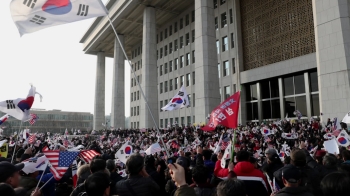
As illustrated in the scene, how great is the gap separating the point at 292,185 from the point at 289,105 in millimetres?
27985

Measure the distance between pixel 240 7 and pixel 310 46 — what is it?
10.8 meters

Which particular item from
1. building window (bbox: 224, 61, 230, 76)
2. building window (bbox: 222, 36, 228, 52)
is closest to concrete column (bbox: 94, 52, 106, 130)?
building window (bbox: 222, 36, 228, 52)

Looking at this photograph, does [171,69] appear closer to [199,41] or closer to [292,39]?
[199,41]

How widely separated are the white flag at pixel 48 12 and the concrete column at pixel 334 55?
16861 millimetres

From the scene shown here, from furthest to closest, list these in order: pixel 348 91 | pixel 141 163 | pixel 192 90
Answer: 1. pixel 192 90
2. pixel 348 91
3. pixel 141 163

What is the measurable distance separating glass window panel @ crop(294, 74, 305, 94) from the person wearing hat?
2723 cm

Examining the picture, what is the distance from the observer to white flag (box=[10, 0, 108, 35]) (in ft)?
25.4

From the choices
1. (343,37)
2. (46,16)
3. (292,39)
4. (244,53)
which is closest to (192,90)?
(244,53)

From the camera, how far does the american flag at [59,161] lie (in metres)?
4.86

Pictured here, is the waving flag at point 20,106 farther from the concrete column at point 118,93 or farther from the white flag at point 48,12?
the concrete column at point 118,93

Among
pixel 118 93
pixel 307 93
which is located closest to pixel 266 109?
pixel 307 93

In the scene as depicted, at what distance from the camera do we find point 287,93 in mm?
29438

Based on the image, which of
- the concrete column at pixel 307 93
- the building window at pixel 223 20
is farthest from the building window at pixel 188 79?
the concrete column at pixel 307 93

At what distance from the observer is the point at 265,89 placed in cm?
3158
